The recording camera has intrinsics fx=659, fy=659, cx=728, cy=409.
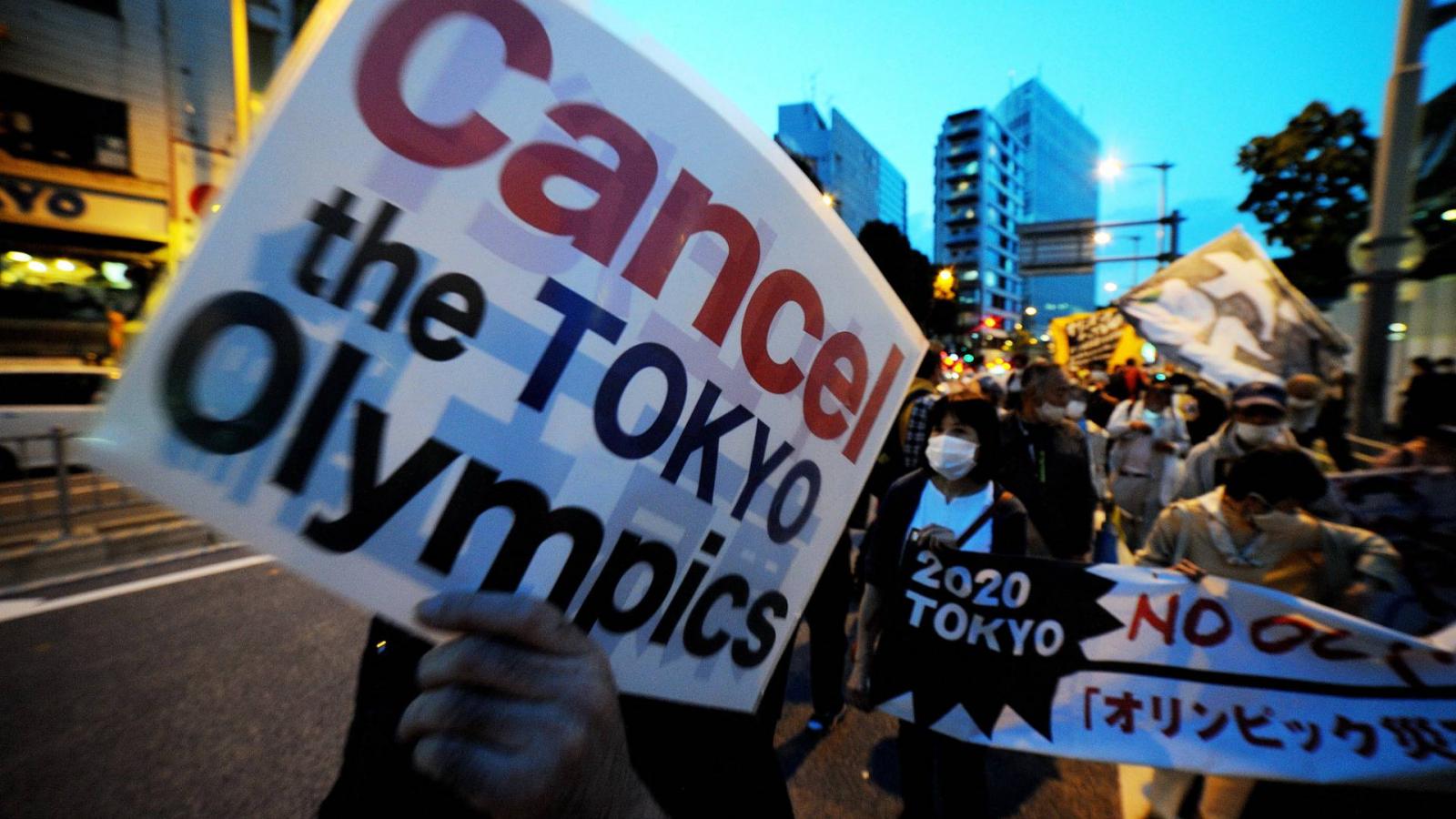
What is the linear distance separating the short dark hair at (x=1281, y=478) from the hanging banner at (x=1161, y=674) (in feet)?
1.63

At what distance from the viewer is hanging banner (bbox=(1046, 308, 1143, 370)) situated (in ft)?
39.0

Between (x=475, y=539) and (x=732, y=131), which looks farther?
(x=732, y=131)

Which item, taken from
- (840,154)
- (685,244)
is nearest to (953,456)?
(685,244)

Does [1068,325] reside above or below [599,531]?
above

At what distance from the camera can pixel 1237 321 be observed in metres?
4.89

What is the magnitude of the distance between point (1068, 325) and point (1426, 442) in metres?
12.2

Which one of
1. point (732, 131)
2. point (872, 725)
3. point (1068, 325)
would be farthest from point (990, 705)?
point (1068, 325)

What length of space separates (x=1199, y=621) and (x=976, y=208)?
3682 inches

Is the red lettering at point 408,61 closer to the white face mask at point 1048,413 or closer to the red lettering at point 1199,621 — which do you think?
the red lettering at point 1199,621

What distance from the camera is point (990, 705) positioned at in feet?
7.99

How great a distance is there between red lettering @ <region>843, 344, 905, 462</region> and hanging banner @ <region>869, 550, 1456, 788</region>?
1.61 m

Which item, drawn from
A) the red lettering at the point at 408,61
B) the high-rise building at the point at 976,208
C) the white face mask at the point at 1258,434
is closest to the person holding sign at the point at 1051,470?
the white face mask at the point at 1258,434

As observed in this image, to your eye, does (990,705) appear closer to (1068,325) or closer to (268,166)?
(268,166)

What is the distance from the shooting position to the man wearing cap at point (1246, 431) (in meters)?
4.02
